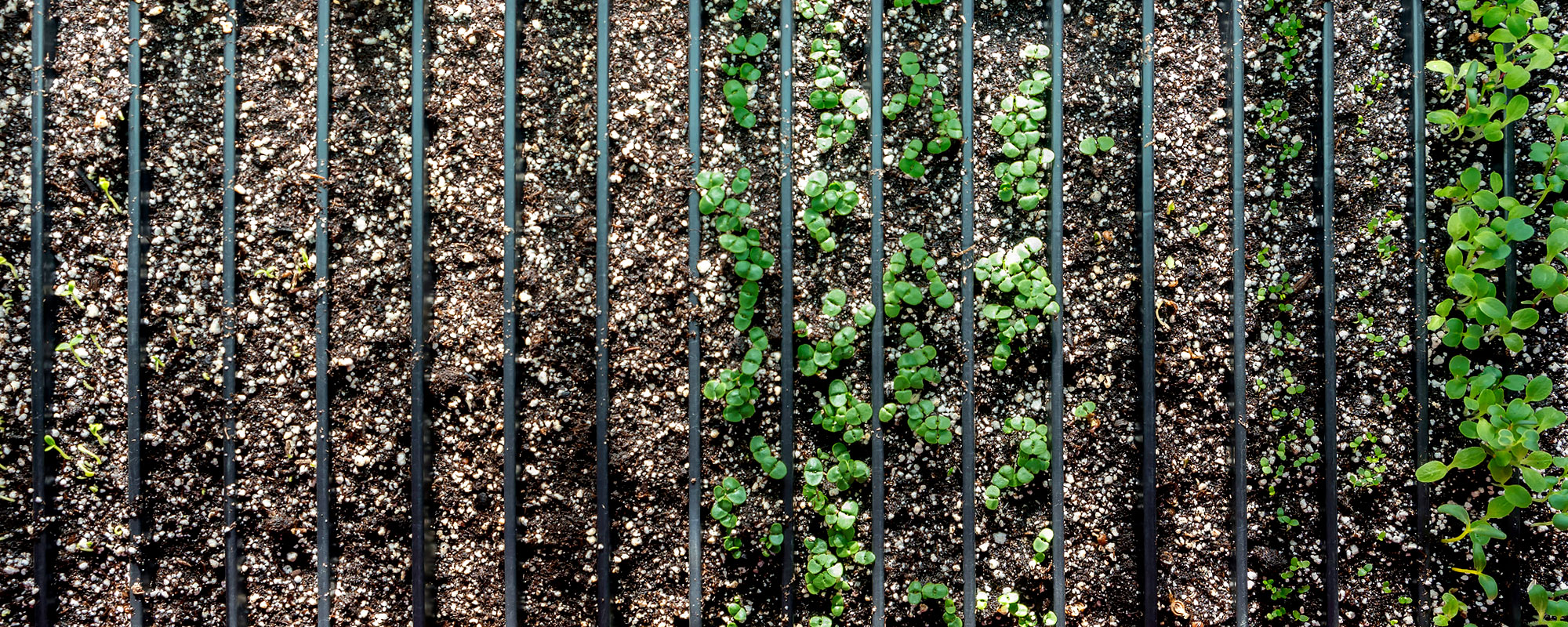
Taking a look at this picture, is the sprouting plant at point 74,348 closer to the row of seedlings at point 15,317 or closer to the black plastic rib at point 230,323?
the row of seedlings at point 15,317

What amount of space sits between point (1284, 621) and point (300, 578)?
218 cm

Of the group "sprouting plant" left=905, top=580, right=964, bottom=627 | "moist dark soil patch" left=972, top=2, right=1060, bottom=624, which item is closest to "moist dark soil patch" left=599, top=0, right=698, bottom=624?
"sprouting plant" left=905, top=580, right=964, bottom=627

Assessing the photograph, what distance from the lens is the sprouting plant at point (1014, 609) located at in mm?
1616

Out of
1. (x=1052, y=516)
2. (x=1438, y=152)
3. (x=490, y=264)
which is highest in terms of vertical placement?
(x=1438, y=152)

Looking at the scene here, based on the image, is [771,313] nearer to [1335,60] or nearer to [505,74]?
[505,74]

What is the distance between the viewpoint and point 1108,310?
1.64 metres

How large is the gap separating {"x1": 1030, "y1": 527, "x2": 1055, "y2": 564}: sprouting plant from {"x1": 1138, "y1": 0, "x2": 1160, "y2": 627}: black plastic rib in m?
0.21

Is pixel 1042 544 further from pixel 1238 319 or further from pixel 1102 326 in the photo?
pixel 1238 319

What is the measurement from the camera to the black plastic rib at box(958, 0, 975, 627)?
5.20 ft

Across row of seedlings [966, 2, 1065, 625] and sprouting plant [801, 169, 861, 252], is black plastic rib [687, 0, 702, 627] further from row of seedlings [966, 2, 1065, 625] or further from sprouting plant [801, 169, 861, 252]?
row of seedlings [966, 2, 1065, 625]

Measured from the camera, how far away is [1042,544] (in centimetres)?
161

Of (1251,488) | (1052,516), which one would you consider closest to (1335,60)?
(1251,488)

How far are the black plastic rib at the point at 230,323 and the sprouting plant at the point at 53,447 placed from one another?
1.10 feet

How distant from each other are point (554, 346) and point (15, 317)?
115 centimetres
